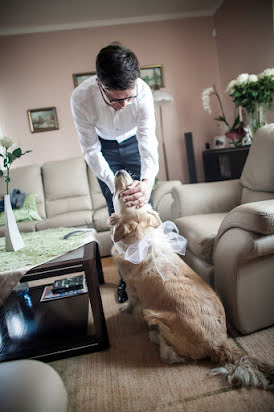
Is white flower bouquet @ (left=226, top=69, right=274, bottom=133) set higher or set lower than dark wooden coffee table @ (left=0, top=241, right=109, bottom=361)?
higher

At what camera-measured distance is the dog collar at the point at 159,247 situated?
4.38ft

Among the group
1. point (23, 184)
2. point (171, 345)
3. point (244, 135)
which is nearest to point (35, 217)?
point (23, 184)

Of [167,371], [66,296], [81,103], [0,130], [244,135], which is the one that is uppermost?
[0,130]

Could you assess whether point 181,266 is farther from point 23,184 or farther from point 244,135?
point 23,184

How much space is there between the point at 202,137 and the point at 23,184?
2.94m

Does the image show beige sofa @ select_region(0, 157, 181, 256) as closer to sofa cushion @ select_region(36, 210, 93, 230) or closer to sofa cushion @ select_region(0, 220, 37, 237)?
sofa cushion @ select_region(36, 210, 93, 230)

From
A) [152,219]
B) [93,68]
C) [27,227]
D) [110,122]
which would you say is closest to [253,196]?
[152,219]

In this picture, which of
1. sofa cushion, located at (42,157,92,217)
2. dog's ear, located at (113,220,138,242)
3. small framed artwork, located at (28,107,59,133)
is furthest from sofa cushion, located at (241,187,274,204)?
small framed artwork, located at (28,107,59,133)

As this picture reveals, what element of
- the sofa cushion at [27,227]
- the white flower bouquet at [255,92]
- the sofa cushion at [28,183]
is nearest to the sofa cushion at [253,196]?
the white flower bouquet at [255,92]

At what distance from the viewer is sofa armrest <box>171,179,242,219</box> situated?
2.22 m

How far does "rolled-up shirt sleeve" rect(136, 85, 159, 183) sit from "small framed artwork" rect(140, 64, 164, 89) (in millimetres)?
2891

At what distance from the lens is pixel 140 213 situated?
1453 mm

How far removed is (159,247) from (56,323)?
78cm

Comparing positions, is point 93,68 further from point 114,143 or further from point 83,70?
point 114,143
